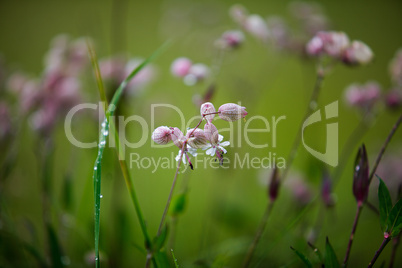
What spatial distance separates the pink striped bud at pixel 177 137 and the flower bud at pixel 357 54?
0.40m

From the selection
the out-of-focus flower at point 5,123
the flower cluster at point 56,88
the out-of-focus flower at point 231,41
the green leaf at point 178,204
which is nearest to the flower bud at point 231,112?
the green leaf at point 178,204

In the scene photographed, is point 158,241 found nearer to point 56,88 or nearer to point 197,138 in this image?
point 197,138

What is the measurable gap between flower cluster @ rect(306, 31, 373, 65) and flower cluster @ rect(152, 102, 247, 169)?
289 mm

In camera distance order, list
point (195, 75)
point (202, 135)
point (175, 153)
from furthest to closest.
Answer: point (175, 153)
point (195, 75)
point (202, 135)

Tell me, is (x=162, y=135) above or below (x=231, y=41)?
below

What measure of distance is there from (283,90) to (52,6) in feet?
6.49

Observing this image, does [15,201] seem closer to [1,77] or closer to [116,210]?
[1,77]

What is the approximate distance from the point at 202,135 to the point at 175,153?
0.94m

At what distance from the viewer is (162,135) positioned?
412 millimetres

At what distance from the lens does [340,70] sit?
2168 mm

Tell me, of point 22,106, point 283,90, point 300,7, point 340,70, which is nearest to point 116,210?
point 22,106

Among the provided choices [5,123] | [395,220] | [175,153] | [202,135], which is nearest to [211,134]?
[202,135]

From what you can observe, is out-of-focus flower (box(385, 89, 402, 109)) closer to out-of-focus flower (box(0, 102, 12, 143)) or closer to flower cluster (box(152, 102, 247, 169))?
flower cluster (box(152, 102, 247, 169))

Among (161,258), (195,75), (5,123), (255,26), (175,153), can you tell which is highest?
(255,26)
